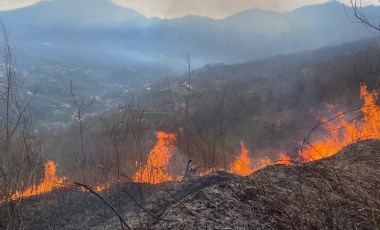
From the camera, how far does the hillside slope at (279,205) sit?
498cm

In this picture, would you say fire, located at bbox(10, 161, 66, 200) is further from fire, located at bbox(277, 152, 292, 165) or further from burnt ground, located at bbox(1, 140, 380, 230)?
fire, located at bbox(277, 152, 292, 165)

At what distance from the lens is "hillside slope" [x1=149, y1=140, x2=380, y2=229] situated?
4.98 m

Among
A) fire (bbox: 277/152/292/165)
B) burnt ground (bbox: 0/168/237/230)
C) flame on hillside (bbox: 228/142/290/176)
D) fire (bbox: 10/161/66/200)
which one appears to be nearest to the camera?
fire (bbox: 277/152/292/165)

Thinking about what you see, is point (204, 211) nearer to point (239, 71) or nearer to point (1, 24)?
point (1, 24)

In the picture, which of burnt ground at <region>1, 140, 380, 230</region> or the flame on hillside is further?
the flame on hillside

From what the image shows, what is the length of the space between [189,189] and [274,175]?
13.3 ft

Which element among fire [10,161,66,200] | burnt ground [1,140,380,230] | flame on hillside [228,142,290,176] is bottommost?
flame on hillside [228,142,290,176]

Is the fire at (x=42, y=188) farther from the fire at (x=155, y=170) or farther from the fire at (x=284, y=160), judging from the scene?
the fire at (x=284, y=160)

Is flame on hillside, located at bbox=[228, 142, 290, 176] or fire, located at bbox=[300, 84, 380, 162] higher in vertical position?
fire, located at bbox=[300, 84, 380, 162]

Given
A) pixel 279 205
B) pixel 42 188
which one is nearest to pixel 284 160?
pixel 279 205

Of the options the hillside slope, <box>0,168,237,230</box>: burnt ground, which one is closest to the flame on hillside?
the hillside slope

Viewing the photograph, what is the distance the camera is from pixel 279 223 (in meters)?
5.10

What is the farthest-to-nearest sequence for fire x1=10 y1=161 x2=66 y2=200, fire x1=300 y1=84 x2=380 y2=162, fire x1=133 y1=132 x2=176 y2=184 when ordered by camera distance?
fire x1=133 y1=132 x2=176 y2=184 < fire x1=10 y1=161 x2=66 y2=200 < fire x1=300 y1=84 x2=380 y2=162

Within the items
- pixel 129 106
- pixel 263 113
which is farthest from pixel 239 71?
pixel 129 106
